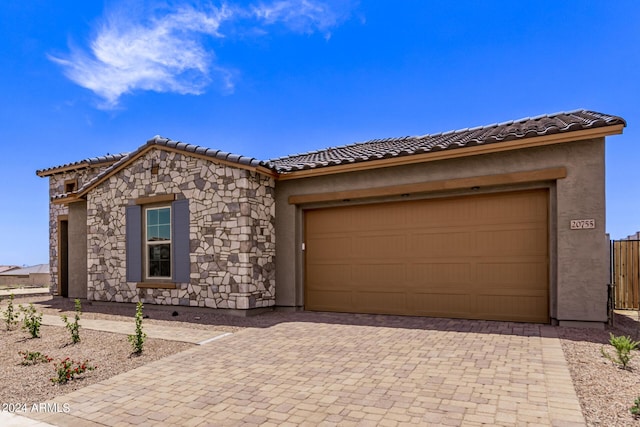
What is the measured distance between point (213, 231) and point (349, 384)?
6195mm

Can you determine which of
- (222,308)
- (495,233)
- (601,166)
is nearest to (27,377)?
(222,308)

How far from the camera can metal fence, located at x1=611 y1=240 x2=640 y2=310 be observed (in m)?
10.1

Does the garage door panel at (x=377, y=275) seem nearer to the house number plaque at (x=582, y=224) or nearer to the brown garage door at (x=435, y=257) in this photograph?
the brown garage door at (x=435, y=257)

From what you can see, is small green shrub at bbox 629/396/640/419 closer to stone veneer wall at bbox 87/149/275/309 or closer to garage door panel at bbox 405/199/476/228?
garage door panel at bbox 405/199/476/228

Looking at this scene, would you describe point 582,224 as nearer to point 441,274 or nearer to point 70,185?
point 441,274

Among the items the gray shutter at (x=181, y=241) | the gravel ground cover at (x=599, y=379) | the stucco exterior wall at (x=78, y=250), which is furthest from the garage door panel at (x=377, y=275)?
the stucco exterior wall at (x=78, y=250)

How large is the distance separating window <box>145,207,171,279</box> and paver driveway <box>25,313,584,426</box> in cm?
457

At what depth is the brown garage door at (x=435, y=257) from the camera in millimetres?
8062

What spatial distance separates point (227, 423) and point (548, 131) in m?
7.31

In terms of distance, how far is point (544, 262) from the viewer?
25.9ft

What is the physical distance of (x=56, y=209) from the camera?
16.5 metres

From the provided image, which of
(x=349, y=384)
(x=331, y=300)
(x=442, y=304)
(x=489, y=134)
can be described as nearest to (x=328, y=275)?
(x=331, y=300)

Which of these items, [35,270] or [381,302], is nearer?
[381,302]

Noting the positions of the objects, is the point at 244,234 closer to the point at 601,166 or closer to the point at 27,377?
the point at 27,377
